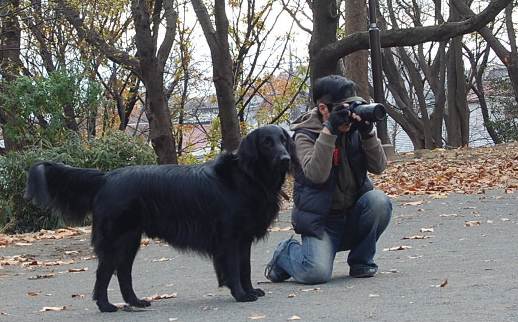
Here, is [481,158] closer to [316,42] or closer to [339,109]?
[316,42]

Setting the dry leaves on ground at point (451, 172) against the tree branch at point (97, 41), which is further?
the tree branch at point (97, 41)

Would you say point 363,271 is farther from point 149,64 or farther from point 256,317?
point 149,64

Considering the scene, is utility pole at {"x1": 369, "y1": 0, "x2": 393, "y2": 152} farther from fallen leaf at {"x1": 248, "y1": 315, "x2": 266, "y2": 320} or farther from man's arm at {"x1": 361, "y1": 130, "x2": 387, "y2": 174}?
fallen leaf at {"x1": 248, "y1": 315, "x2": 266, "y2": 320}

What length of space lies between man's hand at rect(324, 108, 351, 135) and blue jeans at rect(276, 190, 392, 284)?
81cm

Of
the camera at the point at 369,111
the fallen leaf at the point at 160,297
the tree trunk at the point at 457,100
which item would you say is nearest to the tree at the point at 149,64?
the fallen leaf at the point at 160,297

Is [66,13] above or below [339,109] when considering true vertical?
above

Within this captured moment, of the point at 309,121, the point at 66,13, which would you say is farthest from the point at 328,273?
the point at 66,13

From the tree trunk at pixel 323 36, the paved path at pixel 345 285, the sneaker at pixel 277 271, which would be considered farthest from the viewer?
the tree trunk at pixel 323 36

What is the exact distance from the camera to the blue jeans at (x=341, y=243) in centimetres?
727

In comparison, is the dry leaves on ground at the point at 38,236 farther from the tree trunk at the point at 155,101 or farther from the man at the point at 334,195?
the man at the point at 334,195

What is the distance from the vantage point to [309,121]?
7.32 meters

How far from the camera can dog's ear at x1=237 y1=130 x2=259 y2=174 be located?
6.55 m

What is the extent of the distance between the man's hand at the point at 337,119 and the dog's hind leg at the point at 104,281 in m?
1.89

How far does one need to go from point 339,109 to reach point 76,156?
29.6 feet
